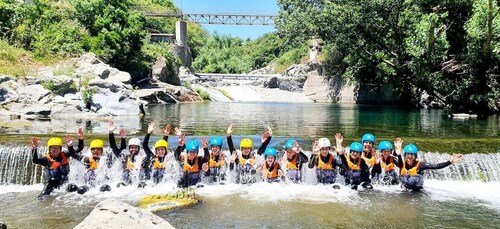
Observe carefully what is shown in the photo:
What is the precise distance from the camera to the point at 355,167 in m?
9.70

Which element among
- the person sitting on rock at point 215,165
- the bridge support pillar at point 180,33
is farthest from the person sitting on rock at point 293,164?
the bridge support pillar at point 180,33

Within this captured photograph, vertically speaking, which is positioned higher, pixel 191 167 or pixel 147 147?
pixel 147 147

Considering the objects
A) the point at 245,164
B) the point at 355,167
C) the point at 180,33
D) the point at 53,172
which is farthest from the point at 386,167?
the point at 180,33

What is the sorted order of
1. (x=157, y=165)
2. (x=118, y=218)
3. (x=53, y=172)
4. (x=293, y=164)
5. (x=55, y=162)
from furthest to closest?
(x=293, y=164), (x=157, y=165), (x=55, y=162), (x=53, y=172), (x=118, y=218)

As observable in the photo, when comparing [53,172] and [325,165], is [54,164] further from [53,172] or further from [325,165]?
[325,165]

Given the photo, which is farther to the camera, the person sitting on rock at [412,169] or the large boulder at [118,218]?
the person sitting on rock at [412,169]

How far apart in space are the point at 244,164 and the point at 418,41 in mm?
15901

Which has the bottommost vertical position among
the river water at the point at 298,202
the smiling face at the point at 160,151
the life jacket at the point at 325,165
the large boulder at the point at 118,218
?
the river water at the point at 298,202

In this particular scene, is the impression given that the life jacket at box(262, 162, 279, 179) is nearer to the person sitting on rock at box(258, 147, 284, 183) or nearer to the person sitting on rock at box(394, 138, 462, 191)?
the person sitting on rock at box(258, 147, 284, 183)

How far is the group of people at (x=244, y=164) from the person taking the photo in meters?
9.63

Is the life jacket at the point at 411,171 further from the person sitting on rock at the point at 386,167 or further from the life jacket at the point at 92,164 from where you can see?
the life jacket at the point at 92,164

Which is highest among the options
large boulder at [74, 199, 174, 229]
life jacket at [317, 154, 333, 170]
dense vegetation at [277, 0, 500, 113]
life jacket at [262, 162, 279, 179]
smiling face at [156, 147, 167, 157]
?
dense vegetation at [277, 0, 500, 113]

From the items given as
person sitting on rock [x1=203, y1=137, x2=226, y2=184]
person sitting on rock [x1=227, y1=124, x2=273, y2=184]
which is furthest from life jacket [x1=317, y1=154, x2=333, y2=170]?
person sitting on rock [x1=203, y1=137, x2=226, y2=184]

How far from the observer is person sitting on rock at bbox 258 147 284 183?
995 cm
